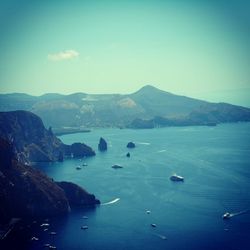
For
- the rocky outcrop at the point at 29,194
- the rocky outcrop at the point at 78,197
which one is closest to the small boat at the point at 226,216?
the rocky outcrop at the point at 78,197

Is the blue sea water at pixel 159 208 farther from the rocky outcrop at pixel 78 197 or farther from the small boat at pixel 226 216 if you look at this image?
the rocky outcrop at pixel 78 197

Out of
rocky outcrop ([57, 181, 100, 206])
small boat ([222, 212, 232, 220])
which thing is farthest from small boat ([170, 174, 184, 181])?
small boat ([222, 212, 232, 220])

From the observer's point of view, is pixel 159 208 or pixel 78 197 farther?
pixel 78 197

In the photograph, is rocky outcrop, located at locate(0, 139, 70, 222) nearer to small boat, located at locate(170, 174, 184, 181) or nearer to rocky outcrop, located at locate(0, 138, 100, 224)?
rocky outcrop, located at locate(0, 138, 100, 224)

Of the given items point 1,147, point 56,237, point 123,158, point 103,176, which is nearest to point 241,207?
point 56,237

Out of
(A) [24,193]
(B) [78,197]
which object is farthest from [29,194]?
(B) [78,197]

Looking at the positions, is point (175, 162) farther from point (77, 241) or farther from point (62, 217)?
point (77, 241)

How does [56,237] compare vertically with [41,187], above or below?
below

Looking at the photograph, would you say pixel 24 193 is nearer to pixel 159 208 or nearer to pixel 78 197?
pixel 78 197
